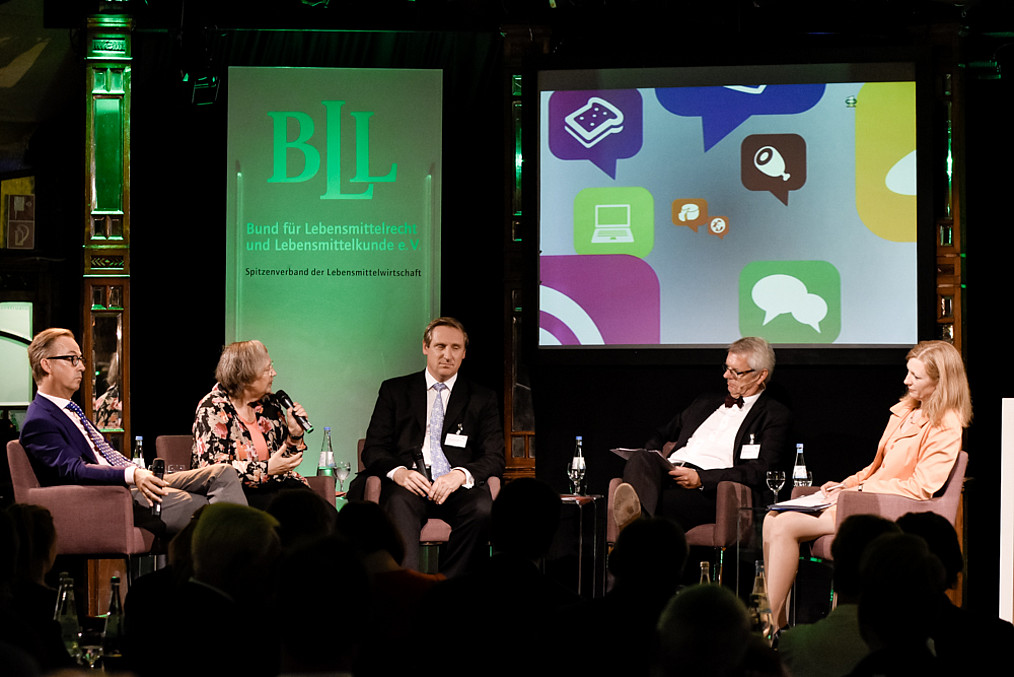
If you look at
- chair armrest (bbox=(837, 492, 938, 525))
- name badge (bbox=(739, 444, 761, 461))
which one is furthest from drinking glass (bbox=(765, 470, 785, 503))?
chair armrest (bbox=(837, 492, 938, 525))

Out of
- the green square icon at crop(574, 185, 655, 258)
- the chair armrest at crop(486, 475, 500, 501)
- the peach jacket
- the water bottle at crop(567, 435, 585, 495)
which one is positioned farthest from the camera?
the green square icon at crop(574, 185, 655, 258)

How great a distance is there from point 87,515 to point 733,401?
2896mm

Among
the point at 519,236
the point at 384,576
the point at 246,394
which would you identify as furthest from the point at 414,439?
the point at 384,576

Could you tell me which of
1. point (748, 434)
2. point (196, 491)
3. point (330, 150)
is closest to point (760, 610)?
point (748, 434)

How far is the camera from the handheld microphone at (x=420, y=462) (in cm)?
521

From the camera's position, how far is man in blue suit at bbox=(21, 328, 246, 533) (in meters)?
4.76

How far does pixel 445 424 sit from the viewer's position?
5.33 meters

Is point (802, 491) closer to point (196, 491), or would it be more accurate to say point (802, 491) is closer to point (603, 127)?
point (603, 127)

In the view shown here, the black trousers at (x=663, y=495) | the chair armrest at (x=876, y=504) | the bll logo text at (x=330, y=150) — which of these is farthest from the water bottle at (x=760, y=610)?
the bll logo text at (x=330, y=150)

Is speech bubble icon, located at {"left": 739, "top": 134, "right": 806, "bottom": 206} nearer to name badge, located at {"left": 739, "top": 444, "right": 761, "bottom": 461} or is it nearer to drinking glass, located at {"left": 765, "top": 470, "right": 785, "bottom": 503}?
name badge, located at {"left": 739, "top": 444, "right": 761, "bottom": 461}

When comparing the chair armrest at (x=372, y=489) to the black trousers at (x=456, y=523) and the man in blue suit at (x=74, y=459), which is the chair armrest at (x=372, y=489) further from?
the man in blue suit at (x=74, y=459)

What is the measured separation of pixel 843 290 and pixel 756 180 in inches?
27.0

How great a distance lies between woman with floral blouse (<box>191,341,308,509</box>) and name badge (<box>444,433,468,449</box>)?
0.66 m

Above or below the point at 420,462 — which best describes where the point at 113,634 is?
below
